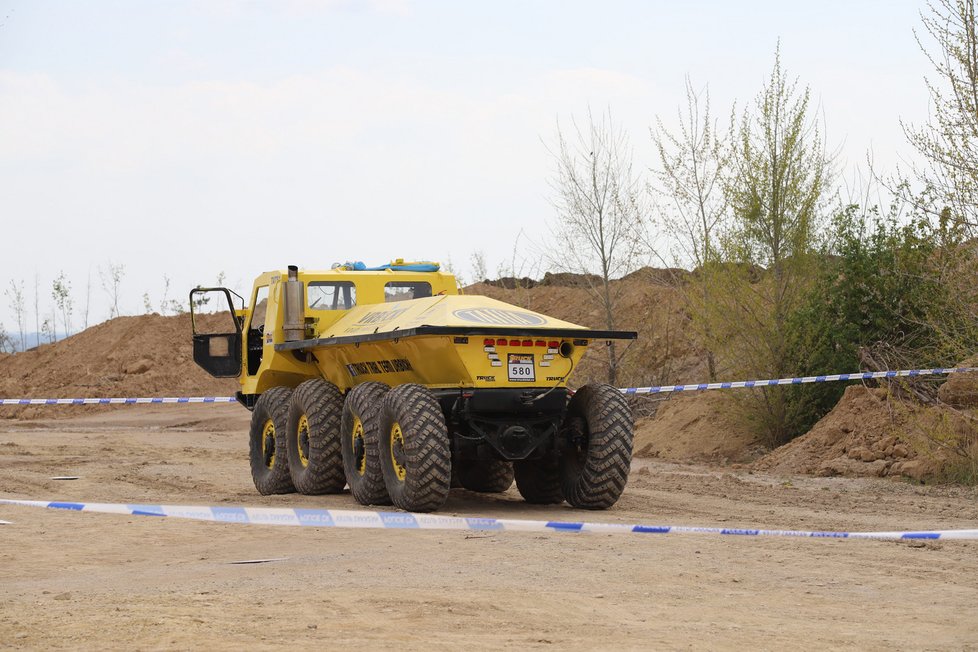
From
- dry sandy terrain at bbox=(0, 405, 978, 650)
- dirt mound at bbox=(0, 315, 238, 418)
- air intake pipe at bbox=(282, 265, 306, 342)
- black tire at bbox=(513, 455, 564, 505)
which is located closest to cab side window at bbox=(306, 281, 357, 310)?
air intake pipe at bbox=(282, 265, 306, 342)

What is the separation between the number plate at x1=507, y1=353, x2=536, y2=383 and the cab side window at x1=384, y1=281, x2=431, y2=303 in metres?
3.11

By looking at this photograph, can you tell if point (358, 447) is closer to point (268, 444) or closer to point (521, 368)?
point (521, 368)

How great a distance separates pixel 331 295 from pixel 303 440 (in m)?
1.84

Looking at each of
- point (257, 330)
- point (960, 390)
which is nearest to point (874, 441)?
point (960, 390)

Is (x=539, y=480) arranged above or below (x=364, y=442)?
below

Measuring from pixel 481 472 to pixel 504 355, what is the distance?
3158 millimetres

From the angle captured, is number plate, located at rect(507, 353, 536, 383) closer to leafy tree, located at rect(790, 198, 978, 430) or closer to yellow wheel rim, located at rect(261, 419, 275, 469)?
yellow wheel rim, located at rect(261, 419, 275, 469)

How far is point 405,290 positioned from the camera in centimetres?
1417

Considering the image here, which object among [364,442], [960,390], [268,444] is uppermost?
[960,390]

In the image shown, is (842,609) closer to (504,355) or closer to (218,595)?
(218,595)

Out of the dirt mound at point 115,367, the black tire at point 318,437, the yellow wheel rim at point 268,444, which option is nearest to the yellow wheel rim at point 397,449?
the black tire at point 318,437

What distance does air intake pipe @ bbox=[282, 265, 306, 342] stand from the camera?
13602 millimetres

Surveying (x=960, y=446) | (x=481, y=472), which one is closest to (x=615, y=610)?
(x=481, y=472)

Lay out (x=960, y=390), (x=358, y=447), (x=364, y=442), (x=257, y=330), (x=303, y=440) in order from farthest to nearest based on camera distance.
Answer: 1. (x=257, y=330)
2. (x=960, y=390)
3. (x=303, y=440)
4. (x=358, y=447)
5. (x=364, y=442)
